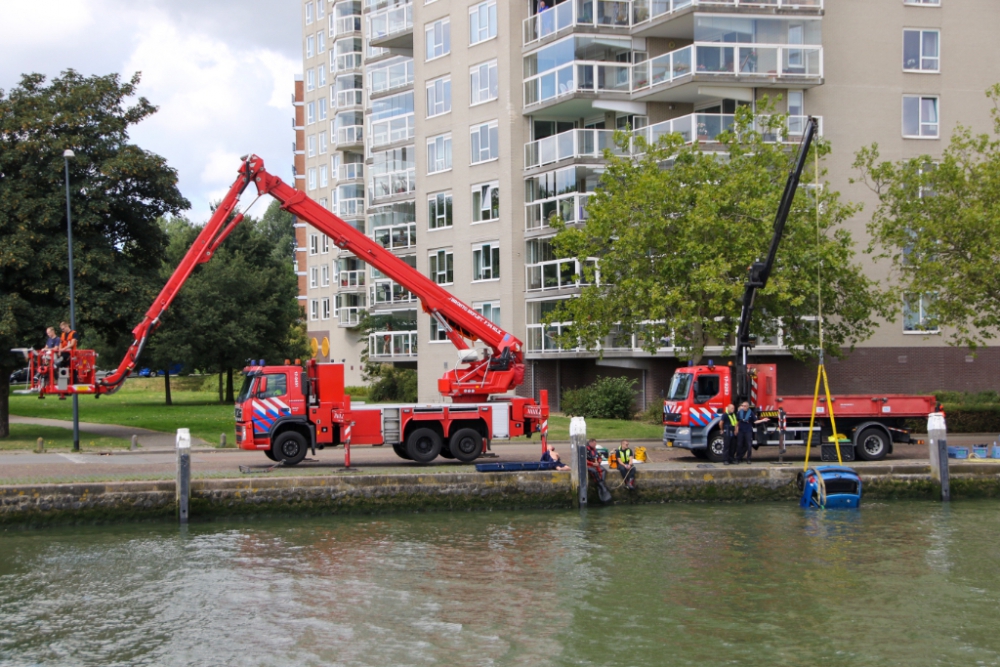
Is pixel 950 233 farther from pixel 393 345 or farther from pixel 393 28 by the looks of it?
pixel 393 28

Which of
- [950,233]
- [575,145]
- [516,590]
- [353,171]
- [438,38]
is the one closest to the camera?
[516,590]

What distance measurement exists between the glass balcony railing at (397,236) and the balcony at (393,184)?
169 centimetres

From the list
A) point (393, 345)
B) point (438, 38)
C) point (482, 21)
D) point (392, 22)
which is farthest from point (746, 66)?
point (393, 345)

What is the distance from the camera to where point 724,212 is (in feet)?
113

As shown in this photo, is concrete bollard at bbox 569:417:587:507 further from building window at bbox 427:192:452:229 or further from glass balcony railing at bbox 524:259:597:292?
building window at bbox 427:192:452:229

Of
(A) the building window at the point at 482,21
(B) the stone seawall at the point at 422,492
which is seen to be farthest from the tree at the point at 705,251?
(A) the building window at the point at 482,21

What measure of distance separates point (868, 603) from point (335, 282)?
71843 millimetres

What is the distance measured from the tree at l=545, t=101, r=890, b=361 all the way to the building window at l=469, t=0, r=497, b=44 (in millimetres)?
15427

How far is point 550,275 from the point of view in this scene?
4728 cm

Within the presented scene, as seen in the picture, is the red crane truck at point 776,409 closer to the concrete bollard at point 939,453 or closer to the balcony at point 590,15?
the concrete bollard at point 939,453

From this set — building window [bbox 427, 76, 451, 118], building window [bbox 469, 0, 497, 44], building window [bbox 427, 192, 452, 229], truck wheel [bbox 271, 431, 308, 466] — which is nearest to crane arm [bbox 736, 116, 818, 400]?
truck wheel [bbox 271, 431, 308, 466]

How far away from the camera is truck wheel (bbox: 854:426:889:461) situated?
29000 mm

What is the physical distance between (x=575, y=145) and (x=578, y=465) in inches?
929

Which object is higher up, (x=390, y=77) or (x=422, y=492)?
(x=390, y=77)
